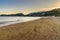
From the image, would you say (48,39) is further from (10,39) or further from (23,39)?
(10,39)

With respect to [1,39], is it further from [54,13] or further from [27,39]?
[54,13]

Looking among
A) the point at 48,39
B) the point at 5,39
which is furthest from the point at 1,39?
the point at 48,39

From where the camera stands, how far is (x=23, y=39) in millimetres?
7895

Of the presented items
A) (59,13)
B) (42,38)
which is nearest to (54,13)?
(59,13)

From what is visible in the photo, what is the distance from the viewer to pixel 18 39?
7.92 m

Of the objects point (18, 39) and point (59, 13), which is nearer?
point (18, 39)

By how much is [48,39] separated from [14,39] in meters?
1.89

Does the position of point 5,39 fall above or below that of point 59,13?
above

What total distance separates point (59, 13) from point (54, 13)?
5025 mm

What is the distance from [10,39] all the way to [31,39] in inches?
47.5

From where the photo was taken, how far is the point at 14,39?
7.97 m

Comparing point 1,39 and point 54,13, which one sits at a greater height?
point 1,39

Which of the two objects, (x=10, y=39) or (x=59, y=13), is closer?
(x=10, y=39)

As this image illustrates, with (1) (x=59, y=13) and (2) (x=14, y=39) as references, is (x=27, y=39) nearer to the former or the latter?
(2) (x=14, y=39)
